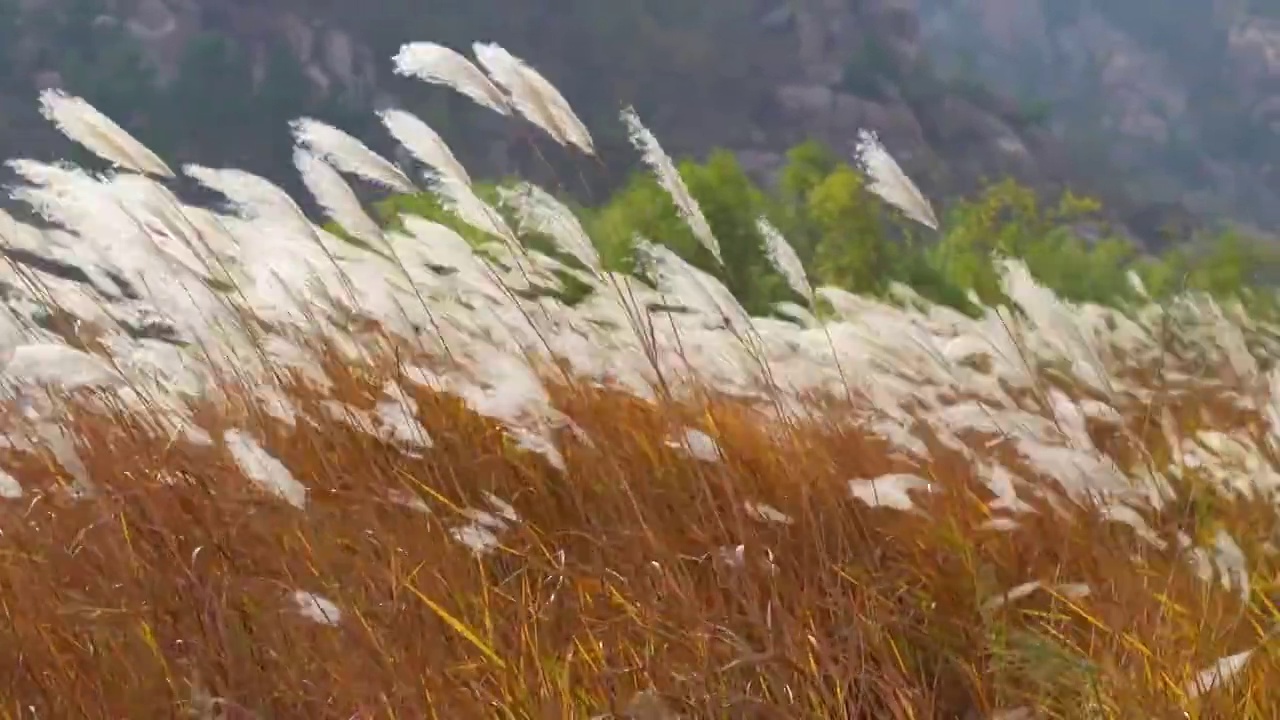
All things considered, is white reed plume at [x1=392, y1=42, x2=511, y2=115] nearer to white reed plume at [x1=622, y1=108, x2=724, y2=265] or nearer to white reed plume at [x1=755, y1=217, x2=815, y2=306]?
white reed plume at [x1=622, y1=108, x2=724, y2=265]

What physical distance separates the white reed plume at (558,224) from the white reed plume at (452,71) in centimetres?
12

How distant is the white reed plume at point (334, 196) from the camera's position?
5.01 feet

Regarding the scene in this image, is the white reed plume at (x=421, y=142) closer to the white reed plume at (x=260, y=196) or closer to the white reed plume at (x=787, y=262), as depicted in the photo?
the white reed plume at (x=260, y=196)

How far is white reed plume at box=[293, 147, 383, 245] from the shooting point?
153 centimetres

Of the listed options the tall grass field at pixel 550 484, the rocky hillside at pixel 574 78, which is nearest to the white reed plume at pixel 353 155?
the tall grass field at pixel 550 484

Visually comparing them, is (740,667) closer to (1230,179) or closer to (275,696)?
(275,696)

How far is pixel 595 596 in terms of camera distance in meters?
1.10

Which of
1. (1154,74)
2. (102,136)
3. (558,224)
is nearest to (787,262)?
(558,224)

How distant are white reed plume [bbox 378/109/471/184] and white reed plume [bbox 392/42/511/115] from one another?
0.08 metres

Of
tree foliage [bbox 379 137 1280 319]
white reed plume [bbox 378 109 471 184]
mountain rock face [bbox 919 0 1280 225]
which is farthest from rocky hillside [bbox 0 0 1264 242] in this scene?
white reed plume [bbox 378 109 471 184]

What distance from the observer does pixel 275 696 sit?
94cm

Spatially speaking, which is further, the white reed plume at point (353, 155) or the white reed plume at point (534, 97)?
the white reed plume at point (353, 155)

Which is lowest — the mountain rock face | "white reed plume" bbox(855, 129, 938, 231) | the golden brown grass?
the mountain rock face

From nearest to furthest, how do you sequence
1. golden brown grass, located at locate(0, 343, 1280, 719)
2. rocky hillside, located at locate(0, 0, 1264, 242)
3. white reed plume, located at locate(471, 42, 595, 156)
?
golden brown grass, located at locate(0, 343, 1280, 719) → white reed plume, located at locate(471, 42, 595, 156) → rocky hillside, located at locate(0, 0, 1264, 242)
